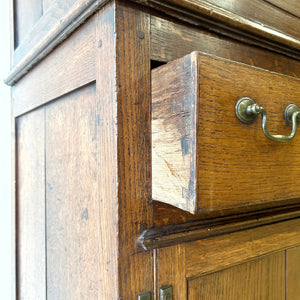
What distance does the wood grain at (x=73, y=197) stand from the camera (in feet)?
1.39

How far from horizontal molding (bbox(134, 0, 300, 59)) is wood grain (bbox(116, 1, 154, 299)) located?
4 centimetres

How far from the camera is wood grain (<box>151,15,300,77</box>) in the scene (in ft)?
1.24

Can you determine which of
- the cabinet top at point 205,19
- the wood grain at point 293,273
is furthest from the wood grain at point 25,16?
the wood grain at point 293,273

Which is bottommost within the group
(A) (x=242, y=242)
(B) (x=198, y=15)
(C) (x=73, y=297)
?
(C) (x=73, y=297)

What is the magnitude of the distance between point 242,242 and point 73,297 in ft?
1.00

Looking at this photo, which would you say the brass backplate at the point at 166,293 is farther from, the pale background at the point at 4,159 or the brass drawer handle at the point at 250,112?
the pale background at the point at 4,159

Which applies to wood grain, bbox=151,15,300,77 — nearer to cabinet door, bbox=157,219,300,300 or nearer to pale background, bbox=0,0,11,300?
cabinet door, bbox=157,219,300,300

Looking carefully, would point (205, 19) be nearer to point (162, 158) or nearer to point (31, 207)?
point (162, 158)

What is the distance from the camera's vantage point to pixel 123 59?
348mm

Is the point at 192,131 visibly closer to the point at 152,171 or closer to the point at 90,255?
the point at 152,171

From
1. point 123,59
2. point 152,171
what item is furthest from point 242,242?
point 123,59

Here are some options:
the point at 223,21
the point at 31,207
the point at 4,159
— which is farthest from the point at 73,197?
the point at 4,159

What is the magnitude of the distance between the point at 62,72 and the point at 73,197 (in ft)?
0.74

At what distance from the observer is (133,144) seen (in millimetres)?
360
